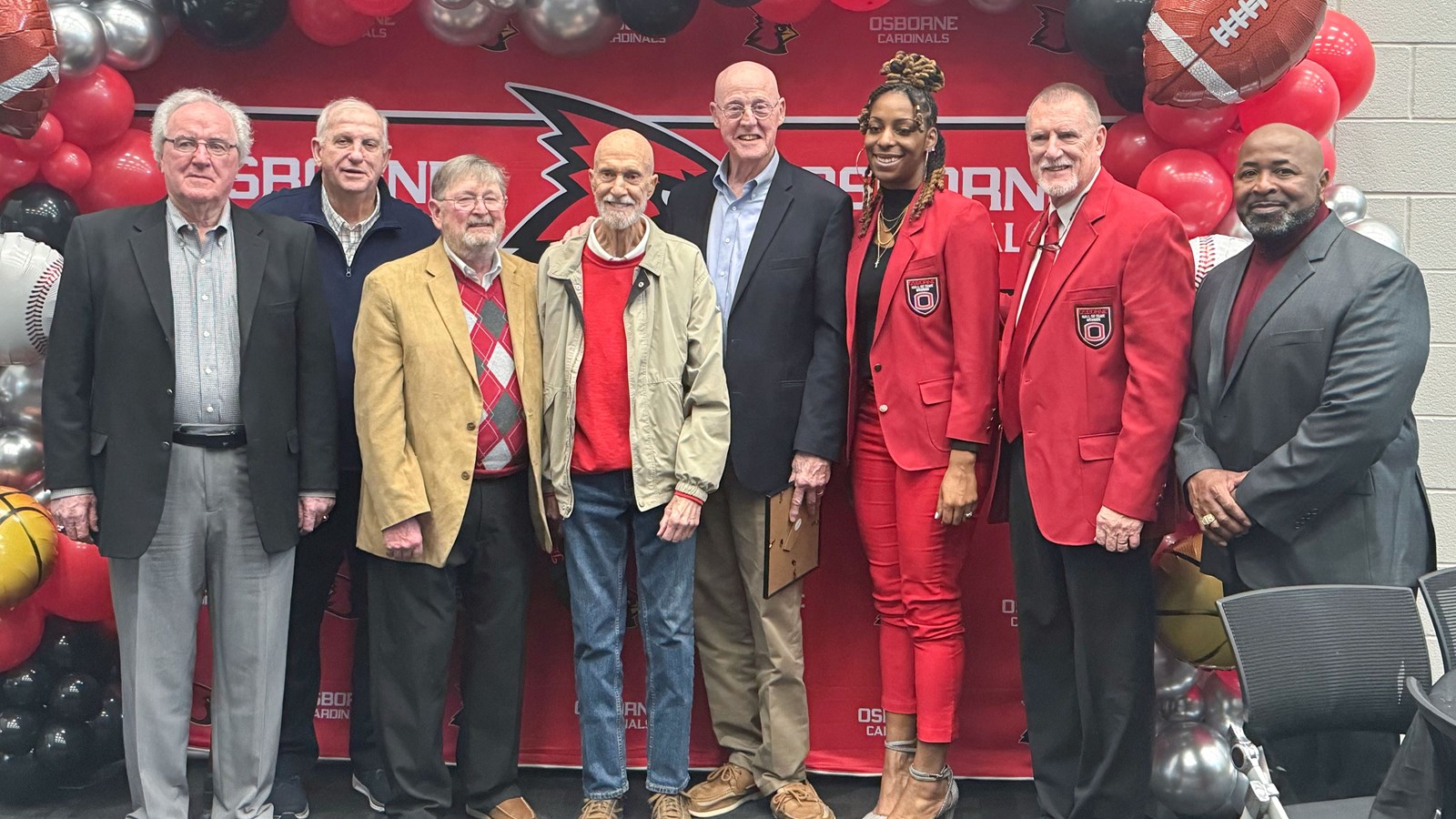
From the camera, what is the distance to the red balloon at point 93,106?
3.87 m

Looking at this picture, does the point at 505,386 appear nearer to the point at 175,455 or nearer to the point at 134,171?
the point at 175,455

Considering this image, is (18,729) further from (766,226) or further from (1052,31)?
(1052,31)

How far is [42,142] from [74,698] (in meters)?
1.66

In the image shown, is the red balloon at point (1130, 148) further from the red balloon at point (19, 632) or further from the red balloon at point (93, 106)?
the red balloon at point (19, 632)

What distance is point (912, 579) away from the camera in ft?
11.9

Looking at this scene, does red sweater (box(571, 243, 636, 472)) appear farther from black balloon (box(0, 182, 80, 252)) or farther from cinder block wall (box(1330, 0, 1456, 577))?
Answer: cinder block wall (box(1330, 0, 1456, 577))

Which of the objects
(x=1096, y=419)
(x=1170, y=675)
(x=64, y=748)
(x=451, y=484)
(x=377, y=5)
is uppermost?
(x=377, y=5)

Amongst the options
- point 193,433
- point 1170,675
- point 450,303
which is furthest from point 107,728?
point 1170,675

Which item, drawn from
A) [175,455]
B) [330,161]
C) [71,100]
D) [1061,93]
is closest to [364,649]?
[175,455]

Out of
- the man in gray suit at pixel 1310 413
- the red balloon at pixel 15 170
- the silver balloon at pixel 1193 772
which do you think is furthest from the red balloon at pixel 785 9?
Result: the silver balloon at pixel 1193 772

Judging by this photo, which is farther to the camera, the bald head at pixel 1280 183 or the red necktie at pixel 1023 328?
the red necktie at pixel 1023 328

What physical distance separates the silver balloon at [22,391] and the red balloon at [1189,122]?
3389mm

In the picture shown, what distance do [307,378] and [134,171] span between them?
1.05 meters

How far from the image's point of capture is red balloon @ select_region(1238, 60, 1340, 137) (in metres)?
3.64
